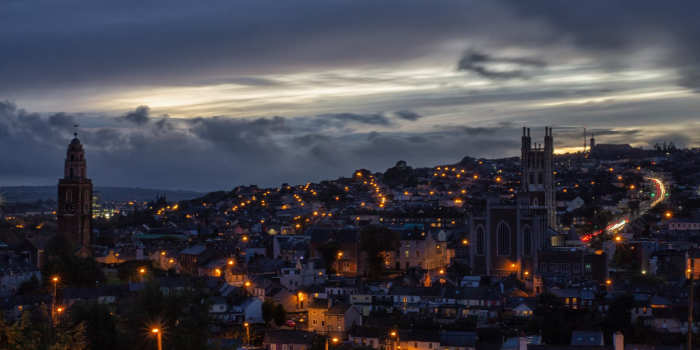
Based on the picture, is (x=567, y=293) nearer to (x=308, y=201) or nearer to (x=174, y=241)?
(x=174, y=241)

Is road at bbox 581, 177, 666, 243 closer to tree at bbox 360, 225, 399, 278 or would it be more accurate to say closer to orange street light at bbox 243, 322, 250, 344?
tree at bbox 360, 225, 399, 278

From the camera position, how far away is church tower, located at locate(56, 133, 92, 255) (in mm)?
86125

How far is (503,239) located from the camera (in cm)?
7881

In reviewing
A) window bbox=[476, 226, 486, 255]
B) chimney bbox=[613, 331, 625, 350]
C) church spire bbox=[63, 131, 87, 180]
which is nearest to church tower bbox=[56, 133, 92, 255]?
church spire bbox=[63, 131, 87, 180]

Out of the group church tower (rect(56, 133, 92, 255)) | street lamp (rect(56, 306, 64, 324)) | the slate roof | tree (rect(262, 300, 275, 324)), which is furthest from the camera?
church tower (rect(56, 133, 92, 255))

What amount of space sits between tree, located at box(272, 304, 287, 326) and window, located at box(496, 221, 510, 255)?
85.9ft

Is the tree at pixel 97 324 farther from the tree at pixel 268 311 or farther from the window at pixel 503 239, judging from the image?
the window at pixel 503 239

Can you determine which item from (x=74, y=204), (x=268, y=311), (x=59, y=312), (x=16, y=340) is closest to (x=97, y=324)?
(x=59, y=312)

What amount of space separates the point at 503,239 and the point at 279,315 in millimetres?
27645

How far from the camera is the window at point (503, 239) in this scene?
7856 cm

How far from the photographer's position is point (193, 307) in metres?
44.9

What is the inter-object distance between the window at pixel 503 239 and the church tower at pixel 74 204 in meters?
34.5

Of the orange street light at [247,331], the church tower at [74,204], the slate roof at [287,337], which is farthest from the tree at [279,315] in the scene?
the church tower at [74,204]

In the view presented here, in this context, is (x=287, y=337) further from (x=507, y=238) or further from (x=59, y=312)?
(x=507, y=238)
